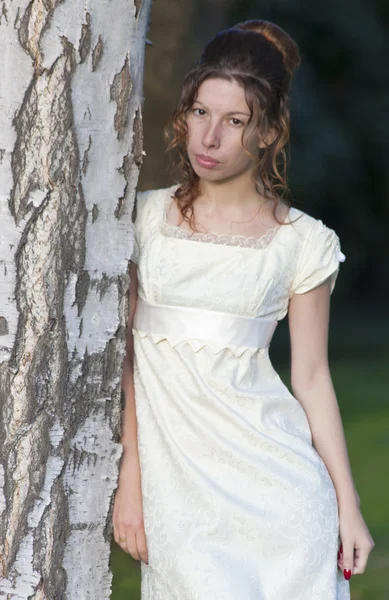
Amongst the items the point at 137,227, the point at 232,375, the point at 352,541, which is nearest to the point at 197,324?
the point at 232,375

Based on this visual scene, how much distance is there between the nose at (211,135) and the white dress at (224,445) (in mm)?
199

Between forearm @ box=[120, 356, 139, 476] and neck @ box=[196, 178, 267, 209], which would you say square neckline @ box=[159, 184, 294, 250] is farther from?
forearm @ box=[120, 356, 139, 476]

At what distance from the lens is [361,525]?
214 centimetres

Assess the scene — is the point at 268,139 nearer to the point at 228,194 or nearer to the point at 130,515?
the point at 228,194

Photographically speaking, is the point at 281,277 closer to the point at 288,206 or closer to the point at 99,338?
the point at 288,206

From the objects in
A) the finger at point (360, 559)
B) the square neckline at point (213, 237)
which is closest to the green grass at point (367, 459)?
the finger at point (360, 559)

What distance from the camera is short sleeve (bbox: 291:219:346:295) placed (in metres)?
2.14

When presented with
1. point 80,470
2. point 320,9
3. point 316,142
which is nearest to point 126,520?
point 80,470

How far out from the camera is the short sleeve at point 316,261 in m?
2.14

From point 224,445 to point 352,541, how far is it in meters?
0.40

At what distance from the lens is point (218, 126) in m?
2.03

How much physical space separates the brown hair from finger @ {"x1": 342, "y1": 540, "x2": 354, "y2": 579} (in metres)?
0.80

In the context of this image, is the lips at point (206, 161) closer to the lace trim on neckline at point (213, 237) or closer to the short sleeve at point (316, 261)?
the lace trim on neckline at point (213, 237)

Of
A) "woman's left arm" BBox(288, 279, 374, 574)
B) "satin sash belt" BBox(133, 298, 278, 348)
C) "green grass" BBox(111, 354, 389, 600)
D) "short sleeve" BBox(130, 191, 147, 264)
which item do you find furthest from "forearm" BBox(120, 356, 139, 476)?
"green grass" BBox(111, 354, 389, 600)
